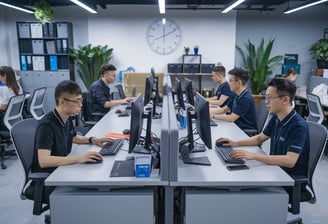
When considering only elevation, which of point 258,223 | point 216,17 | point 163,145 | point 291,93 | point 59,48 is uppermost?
point 216,17

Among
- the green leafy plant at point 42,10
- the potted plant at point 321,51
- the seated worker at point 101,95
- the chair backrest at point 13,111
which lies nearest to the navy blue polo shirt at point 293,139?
the seated worker at point 101,95

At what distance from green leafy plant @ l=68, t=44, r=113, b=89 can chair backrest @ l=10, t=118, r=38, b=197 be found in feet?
14.4

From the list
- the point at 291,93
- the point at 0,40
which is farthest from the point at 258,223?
the point at 0,40

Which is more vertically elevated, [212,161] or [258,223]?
[212,161]

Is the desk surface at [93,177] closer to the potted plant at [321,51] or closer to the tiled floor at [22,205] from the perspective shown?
the tiled floor at [22,205]

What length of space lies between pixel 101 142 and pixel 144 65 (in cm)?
462

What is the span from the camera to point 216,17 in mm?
6637

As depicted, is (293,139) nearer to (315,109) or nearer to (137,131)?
(137,131)

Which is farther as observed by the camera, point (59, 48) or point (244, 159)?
point (59, 48)

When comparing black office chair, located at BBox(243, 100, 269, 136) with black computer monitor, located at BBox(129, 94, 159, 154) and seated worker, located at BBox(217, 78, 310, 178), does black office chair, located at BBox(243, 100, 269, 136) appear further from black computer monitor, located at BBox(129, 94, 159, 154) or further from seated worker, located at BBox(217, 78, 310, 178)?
black computer monitor, located at BBox(129, 94, 159, 154)

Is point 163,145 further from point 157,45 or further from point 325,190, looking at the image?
point 157,45

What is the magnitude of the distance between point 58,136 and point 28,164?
1.12ft

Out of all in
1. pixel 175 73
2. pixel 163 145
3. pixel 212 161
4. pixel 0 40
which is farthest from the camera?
pixel 0 40

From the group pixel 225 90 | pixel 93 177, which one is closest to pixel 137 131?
pixel 93 177
